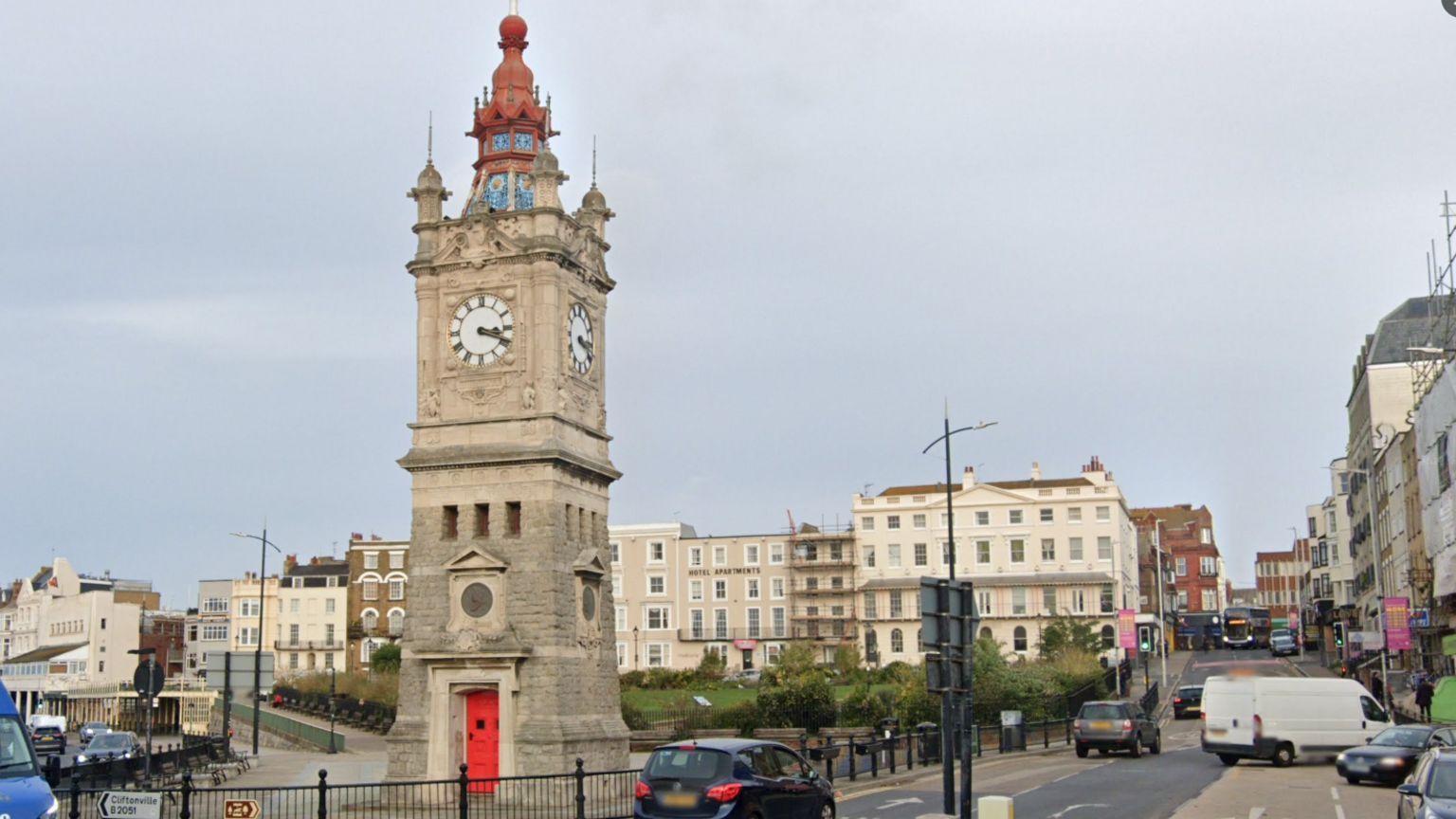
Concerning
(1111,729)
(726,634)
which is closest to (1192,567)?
(726,634)

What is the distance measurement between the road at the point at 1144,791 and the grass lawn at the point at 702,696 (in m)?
30.2

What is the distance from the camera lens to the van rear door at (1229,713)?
35.9 meters

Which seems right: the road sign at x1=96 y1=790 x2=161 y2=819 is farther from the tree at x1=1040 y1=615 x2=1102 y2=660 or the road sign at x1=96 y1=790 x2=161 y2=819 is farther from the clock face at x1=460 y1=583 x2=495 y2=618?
the tree at x1=1040 y1=615 x2=1102 y2=660

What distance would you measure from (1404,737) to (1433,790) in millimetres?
14126

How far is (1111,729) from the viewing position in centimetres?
4053

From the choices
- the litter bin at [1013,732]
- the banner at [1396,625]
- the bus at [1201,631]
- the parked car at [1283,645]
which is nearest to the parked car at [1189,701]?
the banner at [1396,625]

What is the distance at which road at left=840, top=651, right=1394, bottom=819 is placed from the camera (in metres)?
25.5

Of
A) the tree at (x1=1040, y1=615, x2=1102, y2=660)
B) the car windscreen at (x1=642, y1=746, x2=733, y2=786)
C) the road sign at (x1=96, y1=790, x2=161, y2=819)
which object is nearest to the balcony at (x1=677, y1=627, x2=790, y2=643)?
the tree at (x1=1040, y1=615, x2=1102, y2=660)

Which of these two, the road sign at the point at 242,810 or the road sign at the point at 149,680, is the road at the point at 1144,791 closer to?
the road sign at the point at 242,810

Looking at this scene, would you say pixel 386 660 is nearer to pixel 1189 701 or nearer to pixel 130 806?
pixel 1189 701

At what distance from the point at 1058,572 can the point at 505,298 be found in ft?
229

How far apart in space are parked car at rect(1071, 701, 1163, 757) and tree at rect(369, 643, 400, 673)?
199 ft

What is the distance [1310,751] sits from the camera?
119ft

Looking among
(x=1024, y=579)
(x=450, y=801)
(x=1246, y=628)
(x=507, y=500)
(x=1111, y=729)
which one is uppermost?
(x=507, y=500)
